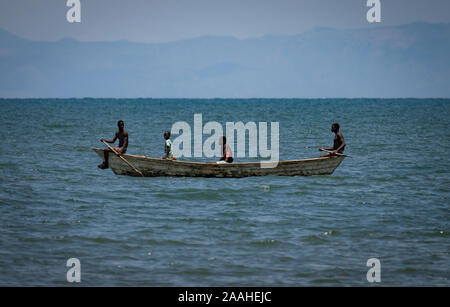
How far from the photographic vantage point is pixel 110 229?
1432 cm

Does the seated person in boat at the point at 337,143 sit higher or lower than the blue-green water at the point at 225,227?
higher

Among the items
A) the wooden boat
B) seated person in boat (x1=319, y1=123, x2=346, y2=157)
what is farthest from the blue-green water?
seated person in boat (x1=319, y1=123, x2=346, y2=157)

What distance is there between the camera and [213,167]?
20375 mm

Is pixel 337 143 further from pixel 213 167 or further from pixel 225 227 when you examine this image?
pixel 225 227

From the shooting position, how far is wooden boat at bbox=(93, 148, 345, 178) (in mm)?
20406

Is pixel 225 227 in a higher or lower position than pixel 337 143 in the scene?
lower

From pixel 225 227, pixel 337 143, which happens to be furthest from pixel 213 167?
pixel 225 227

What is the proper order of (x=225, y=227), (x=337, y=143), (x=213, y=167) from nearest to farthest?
(x=225, y=227) < (x=213, y=167) < (x=337, y=143)

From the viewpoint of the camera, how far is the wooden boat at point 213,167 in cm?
2041

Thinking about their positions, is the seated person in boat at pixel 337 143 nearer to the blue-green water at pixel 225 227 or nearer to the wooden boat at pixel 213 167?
the wooden boat at pixel 213 167

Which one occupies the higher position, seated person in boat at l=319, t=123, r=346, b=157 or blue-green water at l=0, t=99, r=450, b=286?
seated person in boat at l=319, t=123, r=346, b=157

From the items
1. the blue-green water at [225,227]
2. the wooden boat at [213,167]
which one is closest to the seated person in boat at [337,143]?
the wooden boat at [213,167]

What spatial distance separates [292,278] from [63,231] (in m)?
5.71

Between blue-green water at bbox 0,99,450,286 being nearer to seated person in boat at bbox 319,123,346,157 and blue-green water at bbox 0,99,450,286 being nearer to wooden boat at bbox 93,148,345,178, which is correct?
wooden boat at bbox 93,148,345,178
